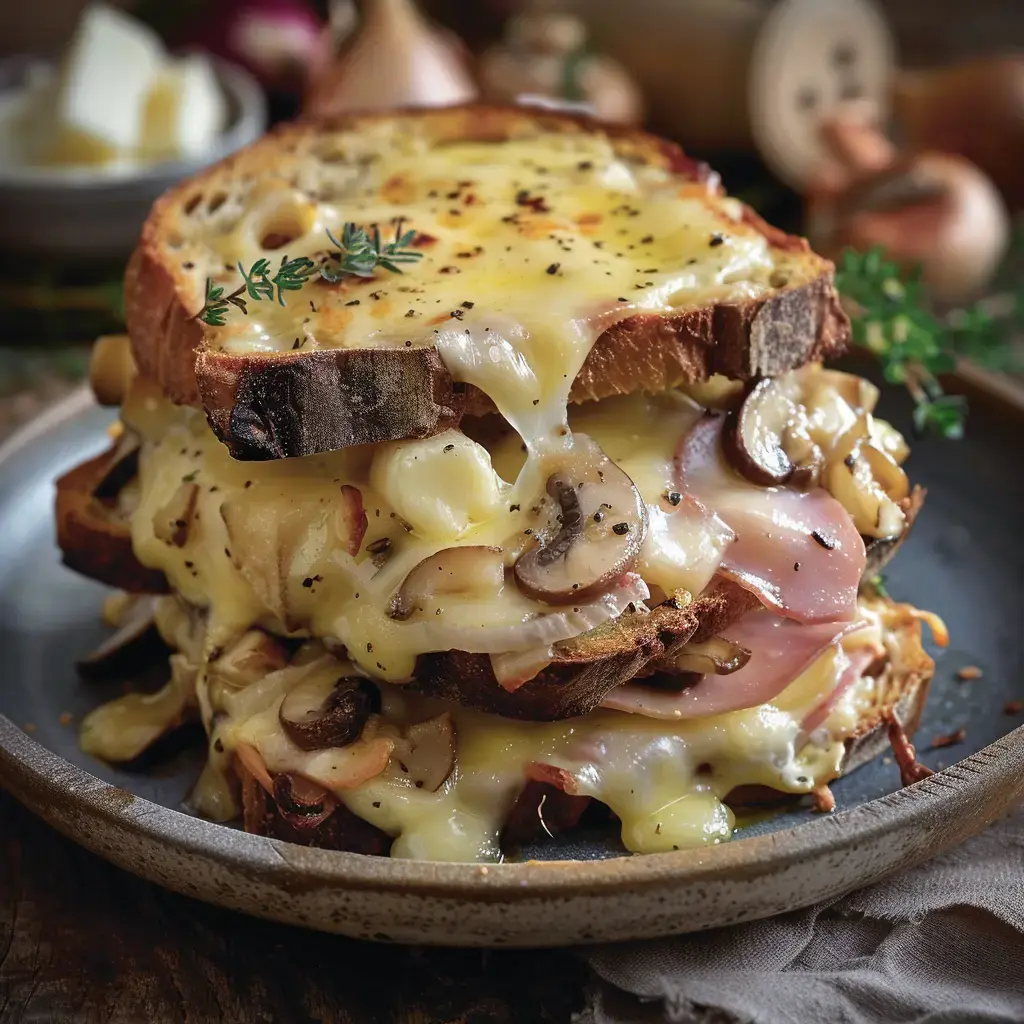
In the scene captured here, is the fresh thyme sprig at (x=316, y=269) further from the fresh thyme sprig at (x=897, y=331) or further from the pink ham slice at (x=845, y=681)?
the fresh thyme sprig at (x=897, y=331)

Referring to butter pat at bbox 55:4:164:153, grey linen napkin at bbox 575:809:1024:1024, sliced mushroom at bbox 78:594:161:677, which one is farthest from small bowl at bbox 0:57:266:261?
grey linen napkin at bbox 575:809:1024:1024

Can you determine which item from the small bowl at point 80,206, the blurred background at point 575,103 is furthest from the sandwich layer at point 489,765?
the small bowl at point 80,206

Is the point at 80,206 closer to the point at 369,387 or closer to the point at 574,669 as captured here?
the point at 369,387

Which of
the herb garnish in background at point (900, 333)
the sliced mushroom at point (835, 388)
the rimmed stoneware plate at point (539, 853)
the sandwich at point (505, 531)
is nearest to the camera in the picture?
the rimmed stoneware plate at point (539, 853)

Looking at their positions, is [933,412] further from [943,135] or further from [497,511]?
[943,135]

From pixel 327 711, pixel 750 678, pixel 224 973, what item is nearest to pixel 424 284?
pixel 327 711

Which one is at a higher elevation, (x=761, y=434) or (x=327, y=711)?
(x=761, y=434)
